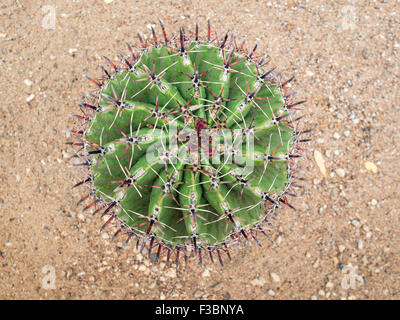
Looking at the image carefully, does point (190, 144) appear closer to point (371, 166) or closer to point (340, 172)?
point (340, 172)

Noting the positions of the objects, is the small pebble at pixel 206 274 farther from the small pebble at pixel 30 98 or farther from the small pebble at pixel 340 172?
the small pebble at pixel 30 98

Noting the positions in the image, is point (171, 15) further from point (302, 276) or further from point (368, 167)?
point (302, 276)

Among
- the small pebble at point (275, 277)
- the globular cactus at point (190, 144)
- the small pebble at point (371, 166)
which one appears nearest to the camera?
the globular cactus at point (190, 144)

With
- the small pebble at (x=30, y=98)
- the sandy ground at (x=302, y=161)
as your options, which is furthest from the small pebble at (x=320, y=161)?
the small pebble at (x=30, y=98)

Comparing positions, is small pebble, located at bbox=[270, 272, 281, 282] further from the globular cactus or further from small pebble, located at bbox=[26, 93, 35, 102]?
small pebble, located at bbox=[26, 93, 35, 102]

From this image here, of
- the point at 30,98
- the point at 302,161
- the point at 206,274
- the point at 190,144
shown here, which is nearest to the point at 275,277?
the point at 206,274
